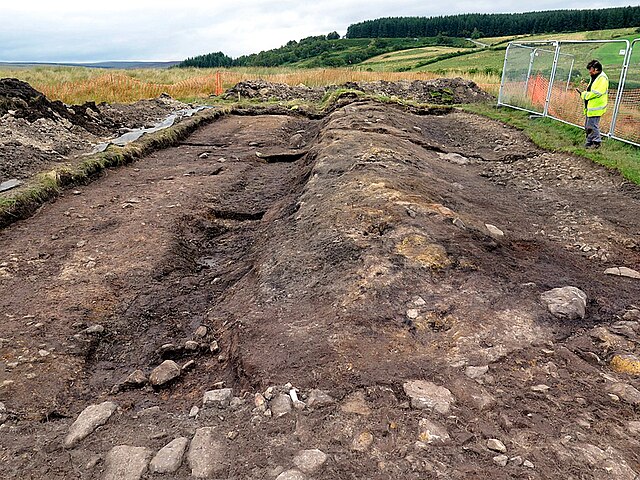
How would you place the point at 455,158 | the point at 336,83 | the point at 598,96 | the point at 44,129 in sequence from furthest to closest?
the point at 336,83 → the point at 44,129 → the point at 455,158 → the point at 598,96

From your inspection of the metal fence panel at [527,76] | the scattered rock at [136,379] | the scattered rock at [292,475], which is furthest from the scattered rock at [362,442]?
the metal fence panel at [527,76]

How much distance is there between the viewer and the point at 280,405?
2.41 metres

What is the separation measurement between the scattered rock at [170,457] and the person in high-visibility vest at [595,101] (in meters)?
8.62

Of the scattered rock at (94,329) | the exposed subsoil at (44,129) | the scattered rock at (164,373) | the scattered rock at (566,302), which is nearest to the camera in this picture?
the scattered rock at (164,373)

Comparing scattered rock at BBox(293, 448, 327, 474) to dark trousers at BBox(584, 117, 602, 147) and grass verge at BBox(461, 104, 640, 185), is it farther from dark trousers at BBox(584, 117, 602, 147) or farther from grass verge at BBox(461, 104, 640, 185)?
dark trousers at BBox(584, 117, 602, 147)

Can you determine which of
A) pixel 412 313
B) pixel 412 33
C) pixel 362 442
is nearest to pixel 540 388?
pixel 412 313

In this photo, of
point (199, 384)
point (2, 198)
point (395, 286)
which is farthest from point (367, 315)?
point (2, 198)

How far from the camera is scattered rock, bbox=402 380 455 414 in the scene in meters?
2.32

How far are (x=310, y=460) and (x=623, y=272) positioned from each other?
3.28m

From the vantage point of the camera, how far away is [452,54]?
4984 centimetres

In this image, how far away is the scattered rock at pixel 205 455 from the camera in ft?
6.75

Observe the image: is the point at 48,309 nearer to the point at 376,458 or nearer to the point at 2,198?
the point at 2,198

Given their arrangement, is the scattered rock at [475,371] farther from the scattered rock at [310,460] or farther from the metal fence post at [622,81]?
the metal fence post at [622,81]

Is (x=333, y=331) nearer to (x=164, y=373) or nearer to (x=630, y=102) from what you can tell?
(x=164, y=373)
